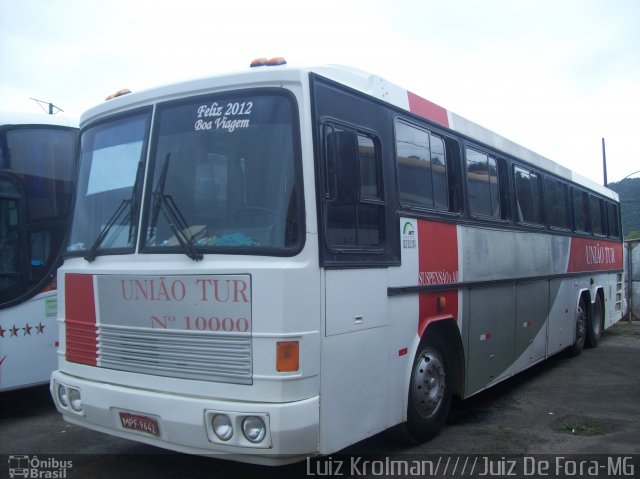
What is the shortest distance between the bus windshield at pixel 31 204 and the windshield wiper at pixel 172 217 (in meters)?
3.21

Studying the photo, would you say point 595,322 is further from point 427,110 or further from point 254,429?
point 254,429

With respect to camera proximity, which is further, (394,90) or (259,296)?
(394,90)

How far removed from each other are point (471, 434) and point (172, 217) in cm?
377

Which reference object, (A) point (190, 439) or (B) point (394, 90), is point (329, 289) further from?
(B) point (394, 90)

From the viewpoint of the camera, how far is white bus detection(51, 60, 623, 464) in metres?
4.07

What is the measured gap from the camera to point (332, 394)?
14.2 ft

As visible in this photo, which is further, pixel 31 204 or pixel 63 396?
pixel 31 204

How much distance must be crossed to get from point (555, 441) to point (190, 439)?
3699 mm

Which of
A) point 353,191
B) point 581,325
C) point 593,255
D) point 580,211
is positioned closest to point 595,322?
point 581,325

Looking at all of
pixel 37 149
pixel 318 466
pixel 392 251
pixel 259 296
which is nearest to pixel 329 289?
pixel 259 296

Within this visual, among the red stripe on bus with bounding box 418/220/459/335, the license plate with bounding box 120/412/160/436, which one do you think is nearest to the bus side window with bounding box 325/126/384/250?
the red stripe on bus with bounding box 418/220/459/335

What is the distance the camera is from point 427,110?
6137 millimetres

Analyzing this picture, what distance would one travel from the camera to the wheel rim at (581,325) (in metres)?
10.8

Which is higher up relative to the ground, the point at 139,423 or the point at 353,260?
the point at 353,260
